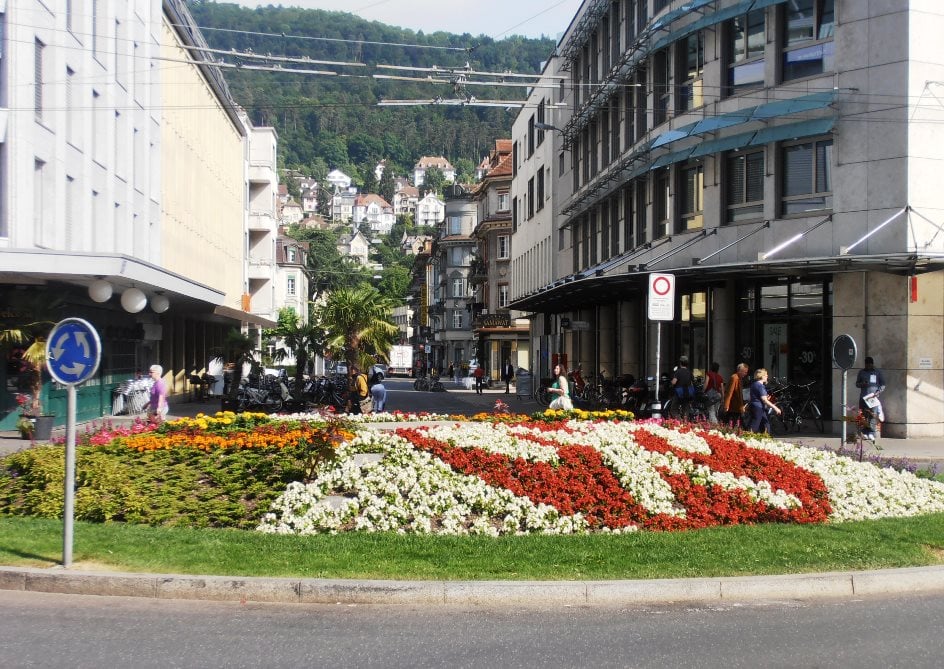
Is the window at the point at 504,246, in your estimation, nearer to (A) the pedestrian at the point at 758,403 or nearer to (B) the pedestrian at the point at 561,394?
(B) the pedestrian at the point at 561,394

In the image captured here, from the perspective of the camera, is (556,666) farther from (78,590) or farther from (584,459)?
(584,459)

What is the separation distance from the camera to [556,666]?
6867mm

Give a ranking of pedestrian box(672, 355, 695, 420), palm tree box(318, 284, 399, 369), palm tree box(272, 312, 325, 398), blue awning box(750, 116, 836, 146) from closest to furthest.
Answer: blue awning box(750, 116, 836, 146) < pedestrian box(672, 355, 695, 420) < palm tree box(318, 284, 399, 369) < palm tree box(272, 312, 325, 398)

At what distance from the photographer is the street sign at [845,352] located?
1822cm

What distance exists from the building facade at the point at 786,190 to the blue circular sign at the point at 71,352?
34.4 ft

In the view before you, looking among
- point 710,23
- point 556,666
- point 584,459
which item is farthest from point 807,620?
point 710,23

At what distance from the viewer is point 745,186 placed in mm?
27953

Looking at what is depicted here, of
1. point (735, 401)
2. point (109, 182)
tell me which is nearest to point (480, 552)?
point (735, 401)

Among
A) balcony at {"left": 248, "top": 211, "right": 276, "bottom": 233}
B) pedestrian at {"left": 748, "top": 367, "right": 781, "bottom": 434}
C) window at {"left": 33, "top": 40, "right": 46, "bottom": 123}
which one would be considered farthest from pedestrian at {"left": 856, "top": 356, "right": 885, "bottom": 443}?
→ balcony at {"left": 248, "top": 211, "right": 276, "bottom": 233}

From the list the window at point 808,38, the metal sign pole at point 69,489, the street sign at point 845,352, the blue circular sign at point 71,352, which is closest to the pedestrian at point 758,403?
the street sign at point 845,352

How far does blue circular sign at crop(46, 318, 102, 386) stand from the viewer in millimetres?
9844

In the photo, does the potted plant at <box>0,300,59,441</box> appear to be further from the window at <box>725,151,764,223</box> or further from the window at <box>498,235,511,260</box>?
the window at <box>498,235,511,260</box>

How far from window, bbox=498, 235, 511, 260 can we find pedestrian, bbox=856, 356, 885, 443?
57.5 m

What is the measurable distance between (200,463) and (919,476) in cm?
1008
